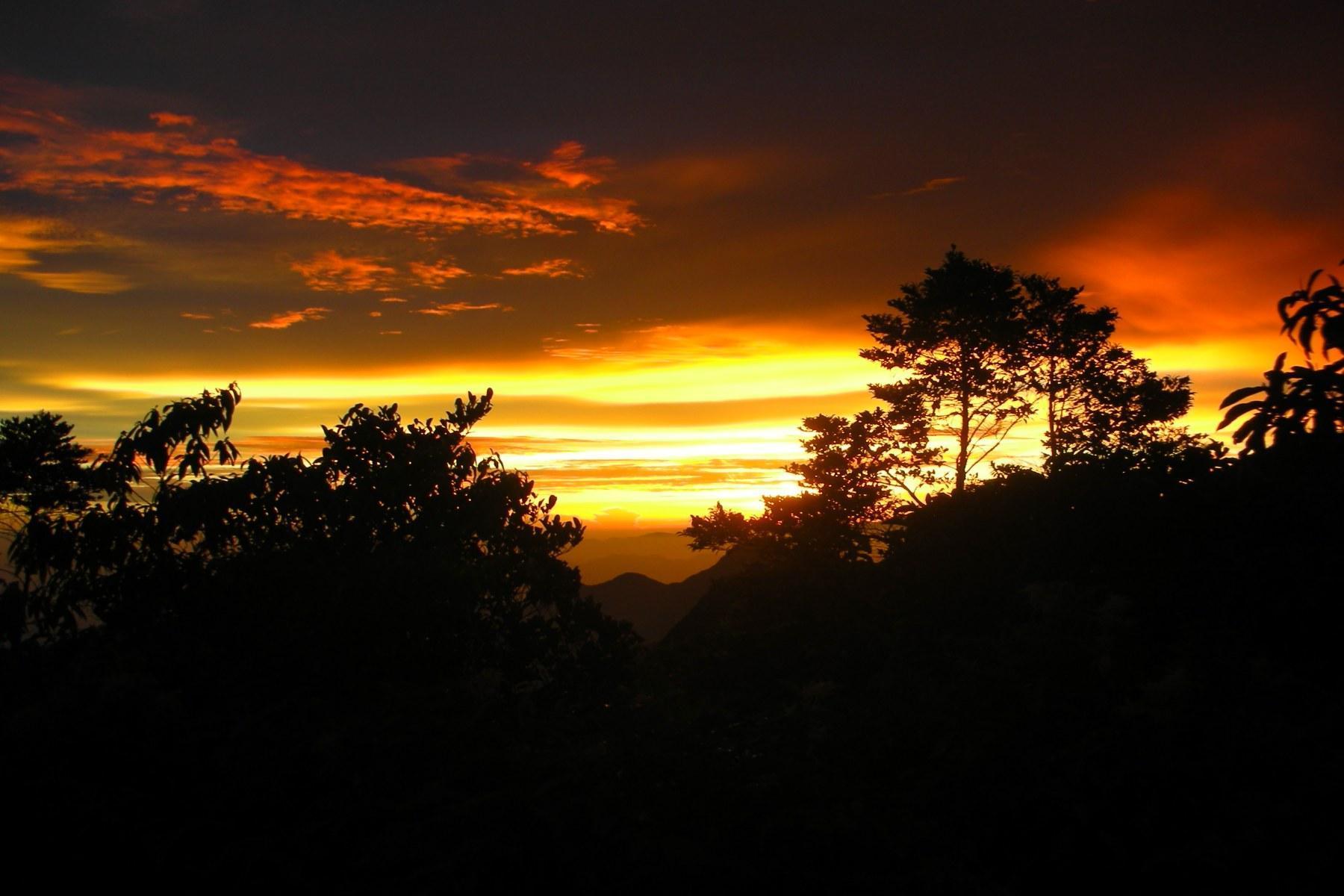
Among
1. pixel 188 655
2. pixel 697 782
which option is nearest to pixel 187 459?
pixel 188 655

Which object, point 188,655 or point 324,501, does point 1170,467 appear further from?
point 188,655

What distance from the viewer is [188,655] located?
8.91m

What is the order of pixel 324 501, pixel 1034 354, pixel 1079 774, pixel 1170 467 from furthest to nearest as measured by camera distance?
pixel 1034 354 < pixel 1170 467 < pixel 324 501 < pixel 1079 774

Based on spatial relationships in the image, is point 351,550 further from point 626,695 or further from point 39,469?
point 39,469

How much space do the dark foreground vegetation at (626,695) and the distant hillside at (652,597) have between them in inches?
1123

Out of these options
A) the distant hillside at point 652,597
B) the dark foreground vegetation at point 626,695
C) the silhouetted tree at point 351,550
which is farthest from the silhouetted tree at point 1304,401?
the distant hillside at point 652,597

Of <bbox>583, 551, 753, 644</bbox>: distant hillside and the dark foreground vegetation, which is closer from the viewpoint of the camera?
the dark foreground vegetation

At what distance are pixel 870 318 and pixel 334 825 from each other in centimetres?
2894

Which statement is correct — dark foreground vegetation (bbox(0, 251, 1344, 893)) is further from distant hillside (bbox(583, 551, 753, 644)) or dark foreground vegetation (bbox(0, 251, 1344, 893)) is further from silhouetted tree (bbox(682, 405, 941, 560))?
distant hillside (bbox(583, 551, 753, 644))

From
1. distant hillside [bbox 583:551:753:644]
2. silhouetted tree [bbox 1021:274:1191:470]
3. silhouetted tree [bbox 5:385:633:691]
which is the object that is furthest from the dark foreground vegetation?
distant hillside [bbox 583:551:753:644]

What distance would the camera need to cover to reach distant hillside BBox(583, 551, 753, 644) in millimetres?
47000

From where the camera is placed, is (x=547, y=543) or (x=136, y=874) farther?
(x=547, y=543)

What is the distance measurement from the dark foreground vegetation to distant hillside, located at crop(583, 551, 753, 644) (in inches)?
1123

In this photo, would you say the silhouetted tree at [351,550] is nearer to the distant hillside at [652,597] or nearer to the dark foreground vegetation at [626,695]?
the dark foreground vegetation at [626,695]
